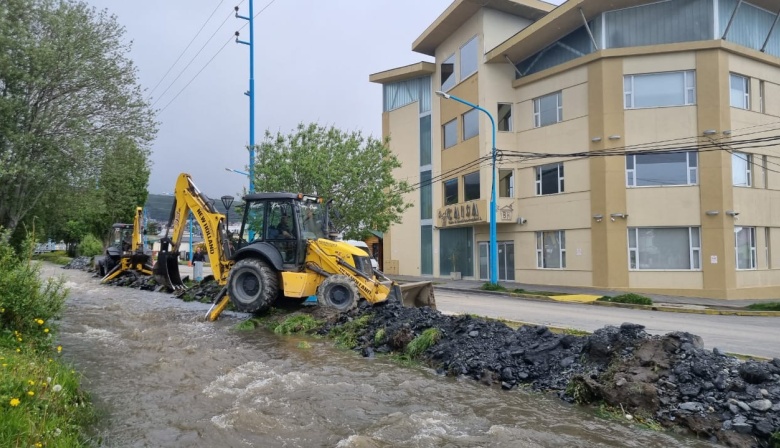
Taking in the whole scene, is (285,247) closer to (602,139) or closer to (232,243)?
(232,243)

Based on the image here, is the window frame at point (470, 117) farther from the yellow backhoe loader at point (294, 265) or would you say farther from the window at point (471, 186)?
the yellow backhoe loader at point (294, 265)

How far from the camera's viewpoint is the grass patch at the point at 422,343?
9320 mm

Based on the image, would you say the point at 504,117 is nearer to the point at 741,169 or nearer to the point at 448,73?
the point at 448,73

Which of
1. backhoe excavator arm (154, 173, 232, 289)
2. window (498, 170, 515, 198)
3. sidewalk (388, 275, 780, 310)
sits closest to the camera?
backhoe excavator arm (154, 173, 232, 289)

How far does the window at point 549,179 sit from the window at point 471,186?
351cm

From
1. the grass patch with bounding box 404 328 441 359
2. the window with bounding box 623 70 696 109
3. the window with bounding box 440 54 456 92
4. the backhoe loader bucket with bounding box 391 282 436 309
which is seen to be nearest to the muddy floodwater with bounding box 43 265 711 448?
the grass patch with bounding box 404 328 441 359

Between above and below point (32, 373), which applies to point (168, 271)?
above

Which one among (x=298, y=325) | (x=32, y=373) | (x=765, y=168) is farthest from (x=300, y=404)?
(x=765, y=168)

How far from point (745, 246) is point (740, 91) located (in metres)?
6.53

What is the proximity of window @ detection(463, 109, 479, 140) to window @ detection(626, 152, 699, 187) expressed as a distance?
334 inches

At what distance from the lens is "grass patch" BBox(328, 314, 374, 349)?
10625 millimetres

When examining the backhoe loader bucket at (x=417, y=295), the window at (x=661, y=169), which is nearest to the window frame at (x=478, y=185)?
the window at (x=661, y=169)

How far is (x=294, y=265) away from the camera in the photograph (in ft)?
43.7

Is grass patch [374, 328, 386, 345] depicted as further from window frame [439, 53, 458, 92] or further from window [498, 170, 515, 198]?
window frame [439, 53, 458, 92]
